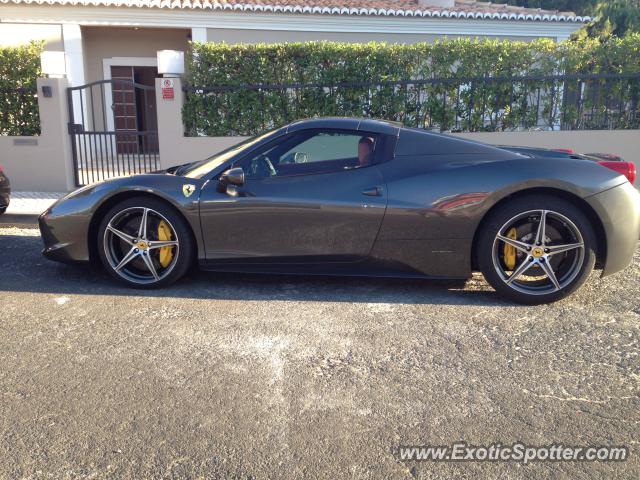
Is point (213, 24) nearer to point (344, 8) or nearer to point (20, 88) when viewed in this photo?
point (344, 8)

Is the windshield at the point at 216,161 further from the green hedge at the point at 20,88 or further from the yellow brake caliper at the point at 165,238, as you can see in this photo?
the green hedge at the point at 20,88

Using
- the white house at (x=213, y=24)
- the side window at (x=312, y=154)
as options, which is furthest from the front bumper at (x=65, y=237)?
the white house at (x=213, y=24)

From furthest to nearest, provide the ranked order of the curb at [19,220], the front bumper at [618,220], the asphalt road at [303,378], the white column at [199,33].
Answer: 1. the white column at [199,33]
2. the curb at [19,220]
3. the front bumper at [618,220]
4. the asphalt road at [303,378]

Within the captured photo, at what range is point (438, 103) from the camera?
946cm

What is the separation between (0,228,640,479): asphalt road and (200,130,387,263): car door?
0.38 m

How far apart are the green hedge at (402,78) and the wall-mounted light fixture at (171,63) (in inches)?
8.6

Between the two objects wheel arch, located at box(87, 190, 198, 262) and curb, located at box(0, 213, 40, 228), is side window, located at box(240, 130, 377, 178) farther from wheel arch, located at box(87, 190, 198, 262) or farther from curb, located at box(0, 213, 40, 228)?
curb, located at box(0, 213, 40, 228)

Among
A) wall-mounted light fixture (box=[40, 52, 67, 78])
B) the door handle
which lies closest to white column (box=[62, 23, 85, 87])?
wall-mounted light fixture (box=[40, 52, 67, 78])

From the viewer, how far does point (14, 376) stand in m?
3.28

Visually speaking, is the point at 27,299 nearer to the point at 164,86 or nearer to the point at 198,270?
the point at 198,270

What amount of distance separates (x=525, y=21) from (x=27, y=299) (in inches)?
557

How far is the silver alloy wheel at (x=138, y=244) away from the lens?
473 centimetres

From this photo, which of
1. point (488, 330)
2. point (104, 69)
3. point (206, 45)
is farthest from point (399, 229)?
point (104, 69)

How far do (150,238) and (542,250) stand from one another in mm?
2993
